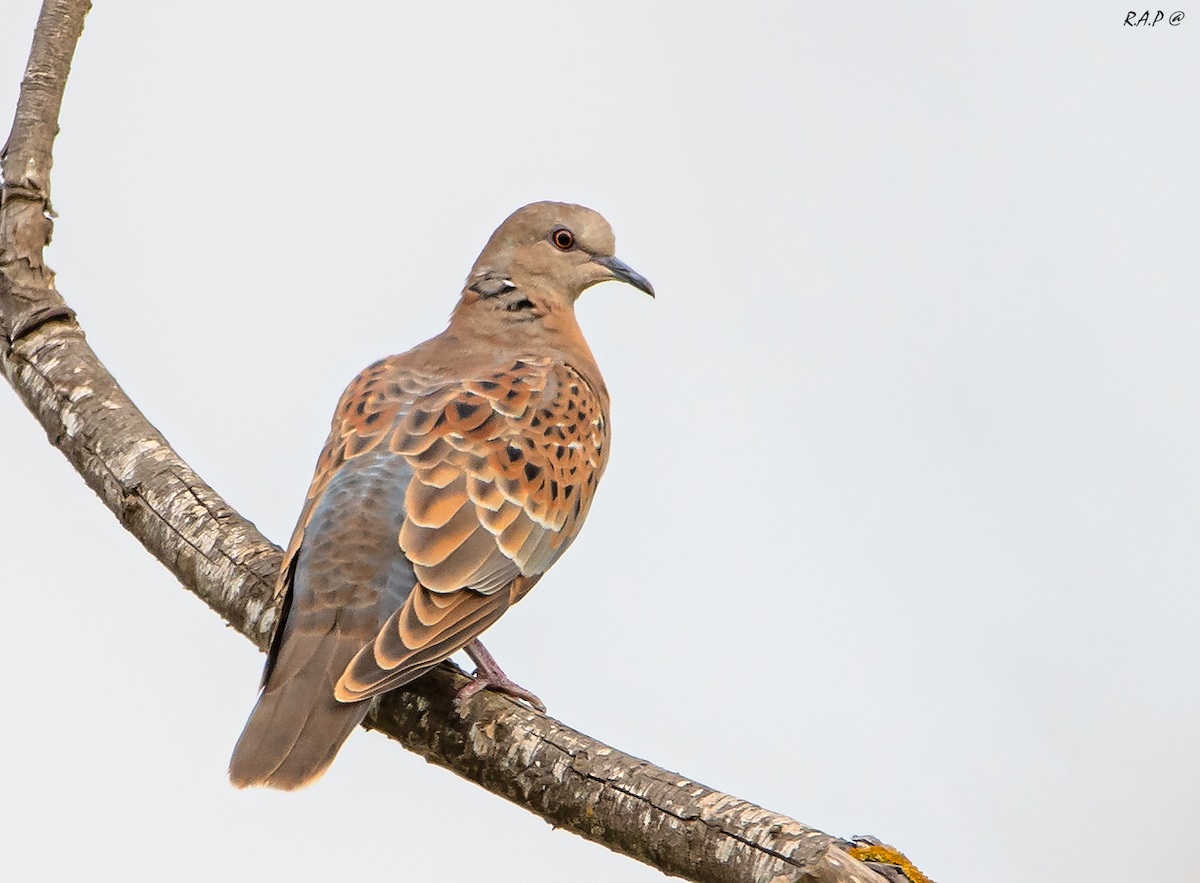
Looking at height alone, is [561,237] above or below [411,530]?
above

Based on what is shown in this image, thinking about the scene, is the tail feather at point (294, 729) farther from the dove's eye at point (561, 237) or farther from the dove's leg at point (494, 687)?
the dove's eye at point (561, 237)

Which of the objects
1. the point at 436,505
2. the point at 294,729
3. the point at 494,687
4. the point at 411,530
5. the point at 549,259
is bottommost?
the point at 294,729

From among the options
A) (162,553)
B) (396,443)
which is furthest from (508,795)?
(162,553)

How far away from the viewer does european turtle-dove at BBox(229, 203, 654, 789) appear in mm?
2754

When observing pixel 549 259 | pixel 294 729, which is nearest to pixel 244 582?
pixel 294 729

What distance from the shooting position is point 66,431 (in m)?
3.69

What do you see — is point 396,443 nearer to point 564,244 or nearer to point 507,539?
point 507,539

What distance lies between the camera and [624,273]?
4312mm

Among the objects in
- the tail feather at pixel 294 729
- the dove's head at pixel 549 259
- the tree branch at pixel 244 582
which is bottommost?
the tail feather at pixel 294 729

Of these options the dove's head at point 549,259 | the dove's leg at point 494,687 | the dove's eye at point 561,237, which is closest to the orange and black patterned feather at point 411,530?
the dove's leg at point 494,687

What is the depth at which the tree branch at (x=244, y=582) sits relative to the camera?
2441 mm

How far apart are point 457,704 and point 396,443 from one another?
2.37 ft

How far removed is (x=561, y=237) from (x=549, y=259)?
0.27ft

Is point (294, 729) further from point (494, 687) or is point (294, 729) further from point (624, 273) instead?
point (624, 273)
